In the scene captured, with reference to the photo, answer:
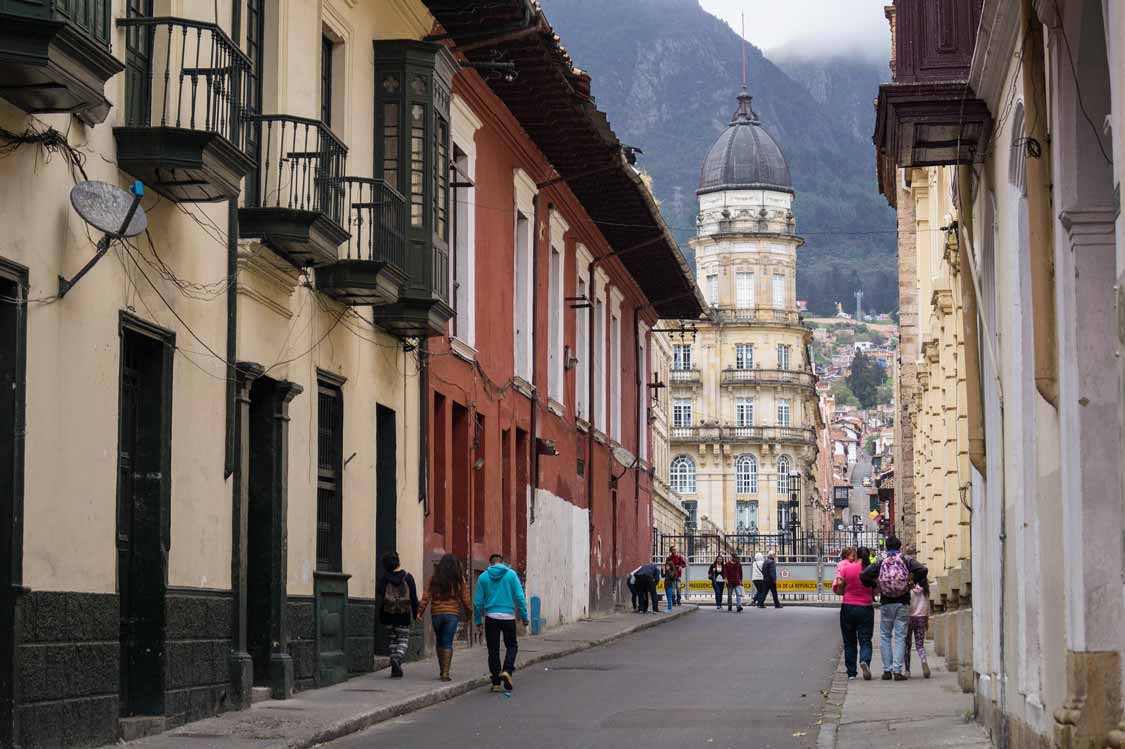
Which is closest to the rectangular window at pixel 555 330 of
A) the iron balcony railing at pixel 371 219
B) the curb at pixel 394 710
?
the curb at pixel 394 710

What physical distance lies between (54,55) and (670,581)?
37424mm

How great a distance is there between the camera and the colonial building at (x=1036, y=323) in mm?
10062

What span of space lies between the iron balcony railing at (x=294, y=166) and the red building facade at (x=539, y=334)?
20.2ft

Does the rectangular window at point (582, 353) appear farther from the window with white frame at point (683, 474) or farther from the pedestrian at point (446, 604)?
the window with white frame at point (683, 474)

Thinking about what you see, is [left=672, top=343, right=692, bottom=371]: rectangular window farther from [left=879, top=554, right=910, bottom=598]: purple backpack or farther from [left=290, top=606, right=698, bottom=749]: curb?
[left=879, top=554, right=910, bottom=598]: purple backpack

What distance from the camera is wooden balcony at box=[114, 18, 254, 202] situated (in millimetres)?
13773

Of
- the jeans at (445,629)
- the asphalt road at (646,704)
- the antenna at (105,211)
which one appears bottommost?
the asphalt road at (646,704)

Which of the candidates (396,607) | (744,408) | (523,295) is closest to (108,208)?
(396,607)

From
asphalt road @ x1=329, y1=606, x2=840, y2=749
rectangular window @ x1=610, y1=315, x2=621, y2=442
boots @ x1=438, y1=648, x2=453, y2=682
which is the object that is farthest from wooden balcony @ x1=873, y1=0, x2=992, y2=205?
rectangular window @ x1=610, y1=315, x2=621, y2=442

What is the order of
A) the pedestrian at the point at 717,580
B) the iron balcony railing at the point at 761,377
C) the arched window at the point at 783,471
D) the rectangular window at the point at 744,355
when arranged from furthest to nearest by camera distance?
the arched window at the point at 783,471
the iron balcony railing at the point at 761,377
the rectangular window at the point at 744,355
the pedestrian at the point at 717,580

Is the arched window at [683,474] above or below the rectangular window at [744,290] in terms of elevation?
below

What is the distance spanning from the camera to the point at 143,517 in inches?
582

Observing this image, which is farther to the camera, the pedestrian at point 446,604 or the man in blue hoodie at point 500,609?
the pedestrian at point 446,604

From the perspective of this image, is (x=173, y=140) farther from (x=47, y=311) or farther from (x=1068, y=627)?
(x=1068, y=627)
